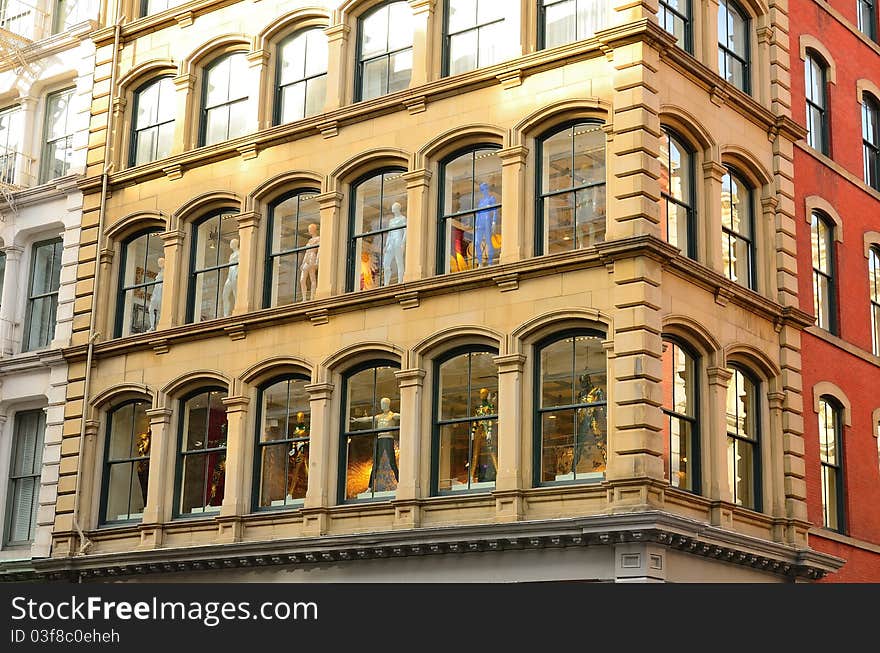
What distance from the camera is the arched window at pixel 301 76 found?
2991 centimetres

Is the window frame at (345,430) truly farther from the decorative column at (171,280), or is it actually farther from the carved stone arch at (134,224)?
the carved stone arch at (134,224)

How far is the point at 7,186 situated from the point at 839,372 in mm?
18615

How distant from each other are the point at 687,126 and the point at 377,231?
5999 mm

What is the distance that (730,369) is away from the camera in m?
26.6

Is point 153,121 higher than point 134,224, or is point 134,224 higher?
point 153,121

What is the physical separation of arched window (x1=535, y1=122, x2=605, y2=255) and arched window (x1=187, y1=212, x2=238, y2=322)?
7067 mm

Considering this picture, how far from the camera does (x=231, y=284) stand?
29906mm

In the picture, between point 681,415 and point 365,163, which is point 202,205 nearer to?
point 365,163

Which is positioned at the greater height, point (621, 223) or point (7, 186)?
point (7, 186)

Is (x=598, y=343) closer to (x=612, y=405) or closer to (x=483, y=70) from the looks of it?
(x=612, y=405)

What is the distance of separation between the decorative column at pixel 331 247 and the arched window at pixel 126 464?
510 cm

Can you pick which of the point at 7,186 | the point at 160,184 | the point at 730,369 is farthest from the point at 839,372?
the point at 7,186

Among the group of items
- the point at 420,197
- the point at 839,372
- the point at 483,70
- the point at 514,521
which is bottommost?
the point at 514,521

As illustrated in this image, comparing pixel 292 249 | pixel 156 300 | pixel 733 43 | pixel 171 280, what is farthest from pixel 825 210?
pixel 156 300
